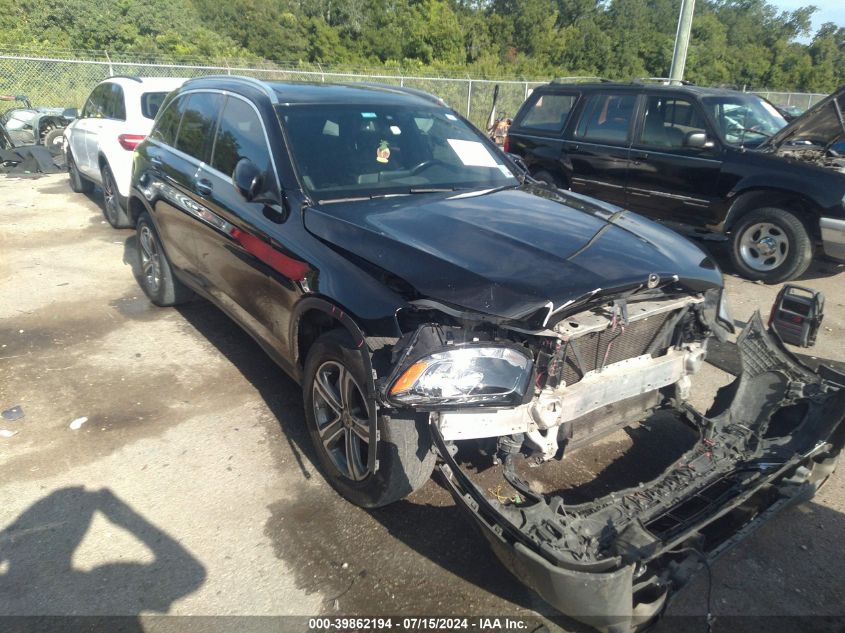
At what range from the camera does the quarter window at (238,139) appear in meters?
3.60

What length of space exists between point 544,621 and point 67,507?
2.33 meters

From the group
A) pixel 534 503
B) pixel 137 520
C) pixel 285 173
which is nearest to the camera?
pixel 534 503

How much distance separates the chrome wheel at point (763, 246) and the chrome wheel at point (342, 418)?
551 centimetres

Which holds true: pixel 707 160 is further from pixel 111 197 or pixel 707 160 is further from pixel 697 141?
pixel 111 197

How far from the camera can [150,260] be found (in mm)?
5598

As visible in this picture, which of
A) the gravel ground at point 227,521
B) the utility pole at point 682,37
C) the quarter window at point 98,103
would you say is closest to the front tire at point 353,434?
the gravel ground at point 227,521

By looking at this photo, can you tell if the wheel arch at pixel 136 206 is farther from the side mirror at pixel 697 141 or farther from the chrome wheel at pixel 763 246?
the chrome wheel at pixel 763 246

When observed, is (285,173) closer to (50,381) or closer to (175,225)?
(175,225)

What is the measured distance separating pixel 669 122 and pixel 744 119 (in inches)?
35.9

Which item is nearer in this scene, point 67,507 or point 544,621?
point 544,621

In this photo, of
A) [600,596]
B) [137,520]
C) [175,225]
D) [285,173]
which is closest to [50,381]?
[175,225]

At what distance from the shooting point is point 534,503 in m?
2.33

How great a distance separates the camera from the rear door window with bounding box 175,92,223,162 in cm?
431

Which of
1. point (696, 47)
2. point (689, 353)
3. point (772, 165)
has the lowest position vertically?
point (689, 353)
